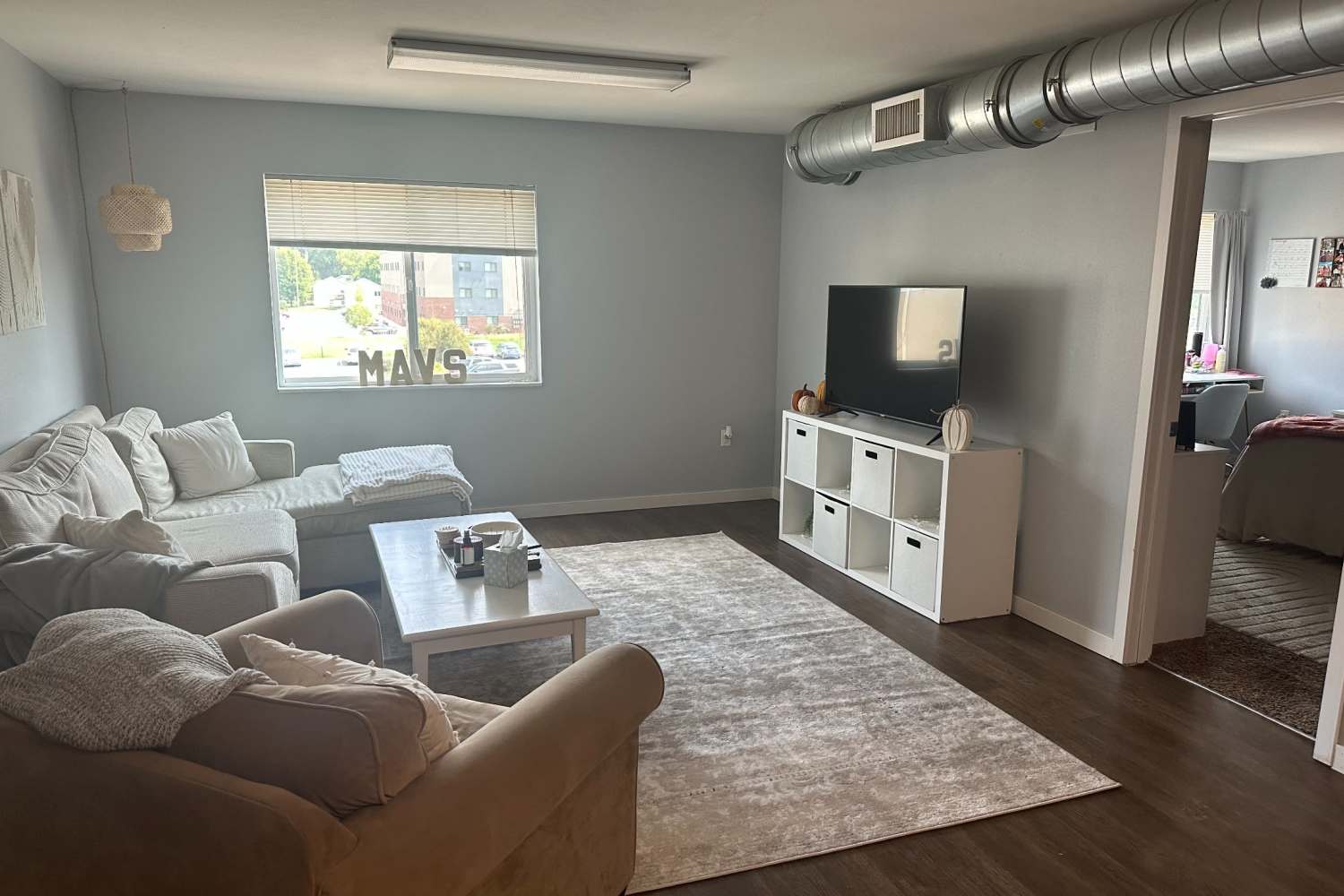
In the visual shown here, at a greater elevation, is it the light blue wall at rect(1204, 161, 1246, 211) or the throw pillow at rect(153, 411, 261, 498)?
the light blue wall at rect(1204, 161, 1246, 211)

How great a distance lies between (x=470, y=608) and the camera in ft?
9.87

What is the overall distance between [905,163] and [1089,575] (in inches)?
88.4

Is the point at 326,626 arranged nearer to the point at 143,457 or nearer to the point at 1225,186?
the point at 143,457

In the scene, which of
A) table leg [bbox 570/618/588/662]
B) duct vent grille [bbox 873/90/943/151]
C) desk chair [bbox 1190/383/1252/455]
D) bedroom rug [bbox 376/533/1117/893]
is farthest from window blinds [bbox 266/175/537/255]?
desk chair [bbox 1190/383/1252/455]

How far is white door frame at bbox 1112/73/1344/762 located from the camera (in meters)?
3.28

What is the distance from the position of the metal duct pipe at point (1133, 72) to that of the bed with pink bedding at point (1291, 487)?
2667 mm

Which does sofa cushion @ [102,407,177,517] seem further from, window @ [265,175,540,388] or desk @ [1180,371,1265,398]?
desk @ [1180,371,1265,398]

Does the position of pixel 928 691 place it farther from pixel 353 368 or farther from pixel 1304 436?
pixel 353 368

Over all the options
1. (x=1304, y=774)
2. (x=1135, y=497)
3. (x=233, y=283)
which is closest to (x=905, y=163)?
(x=1135, y=497)

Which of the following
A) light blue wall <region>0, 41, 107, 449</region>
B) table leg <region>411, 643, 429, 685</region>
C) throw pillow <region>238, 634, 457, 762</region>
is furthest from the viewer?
A: light blue wall <region>0, 41, 107, 449</region>

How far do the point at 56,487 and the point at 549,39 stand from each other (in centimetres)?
242

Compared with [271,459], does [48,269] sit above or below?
above

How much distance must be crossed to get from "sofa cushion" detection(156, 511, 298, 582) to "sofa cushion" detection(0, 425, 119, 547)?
297mm

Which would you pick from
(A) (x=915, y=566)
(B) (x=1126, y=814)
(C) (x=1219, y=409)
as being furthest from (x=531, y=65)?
(C) (x=1219, y=409)
